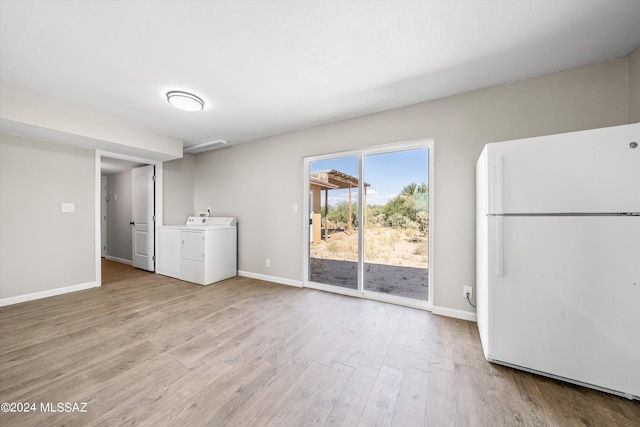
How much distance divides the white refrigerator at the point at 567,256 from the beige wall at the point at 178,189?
4983mm

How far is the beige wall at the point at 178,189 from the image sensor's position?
174 inches

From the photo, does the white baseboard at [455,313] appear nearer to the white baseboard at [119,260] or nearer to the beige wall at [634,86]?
the beige wall at [634,86]

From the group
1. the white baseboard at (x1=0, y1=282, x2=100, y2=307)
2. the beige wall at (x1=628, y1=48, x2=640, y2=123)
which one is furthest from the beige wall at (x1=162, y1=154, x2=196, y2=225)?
the beige wall at (x1=628, y1=48, x2=640, y2=123)

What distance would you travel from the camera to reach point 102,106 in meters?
2.73

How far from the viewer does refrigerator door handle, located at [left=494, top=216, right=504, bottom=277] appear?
165 centimetres

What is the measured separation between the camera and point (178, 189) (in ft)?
15.2

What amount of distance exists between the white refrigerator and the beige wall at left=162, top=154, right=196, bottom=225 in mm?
4983

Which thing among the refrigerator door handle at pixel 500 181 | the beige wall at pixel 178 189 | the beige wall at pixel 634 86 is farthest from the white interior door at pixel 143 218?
the beige wall at pixel 634 86

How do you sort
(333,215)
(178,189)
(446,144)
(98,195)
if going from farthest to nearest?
(178,189) < (98,195) < (333,215) < (446,144)

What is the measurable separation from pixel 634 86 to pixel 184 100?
3969 mm

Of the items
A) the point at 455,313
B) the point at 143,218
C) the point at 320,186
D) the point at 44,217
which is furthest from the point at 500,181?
the point at 143,218

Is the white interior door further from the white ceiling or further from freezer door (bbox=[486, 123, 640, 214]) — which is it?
freezer door (bbox=[486, 123, 640, 214])

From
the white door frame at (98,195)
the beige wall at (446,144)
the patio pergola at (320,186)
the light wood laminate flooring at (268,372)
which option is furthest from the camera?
the white door frame at (98,195)

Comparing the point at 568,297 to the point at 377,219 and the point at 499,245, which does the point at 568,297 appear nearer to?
→ the point at 499,245
